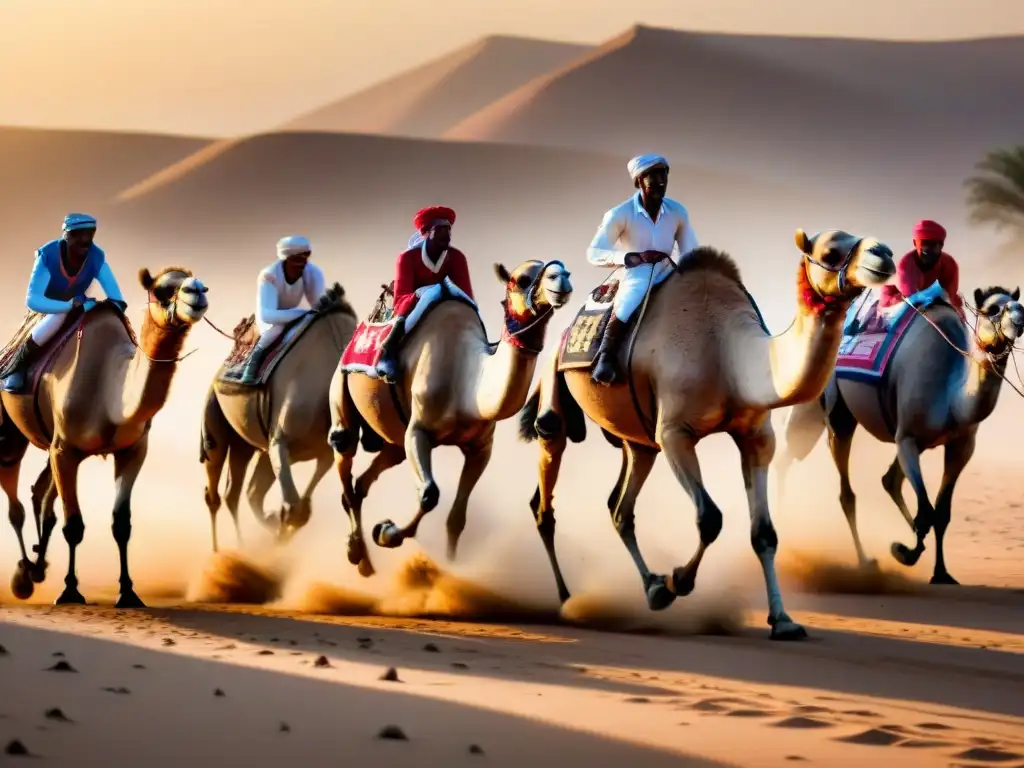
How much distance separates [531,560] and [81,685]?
18.6 ft

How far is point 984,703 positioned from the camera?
7570 millimetres

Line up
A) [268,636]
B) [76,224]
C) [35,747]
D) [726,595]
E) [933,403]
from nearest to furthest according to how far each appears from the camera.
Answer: [35,747], [268,636], [726,595], [76,224], [933,403]

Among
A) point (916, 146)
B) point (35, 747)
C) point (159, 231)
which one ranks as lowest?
point (35, 747)

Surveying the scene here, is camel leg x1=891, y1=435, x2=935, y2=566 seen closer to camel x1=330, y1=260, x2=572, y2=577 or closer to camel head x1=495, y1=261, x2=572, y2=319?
camel x1=330, y1=260, x2=572, y2=577

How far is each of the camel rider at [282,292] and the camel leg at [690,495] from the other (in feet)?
16.2

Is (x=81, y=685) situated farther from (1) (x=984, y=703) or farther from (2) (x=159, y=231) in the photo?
(2) (x=159, y=231)

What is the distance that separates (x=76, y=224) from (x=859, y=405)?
6397 millimetres

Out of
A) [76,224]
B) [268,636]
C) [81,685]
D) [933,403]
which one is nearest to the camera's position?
[81,685]

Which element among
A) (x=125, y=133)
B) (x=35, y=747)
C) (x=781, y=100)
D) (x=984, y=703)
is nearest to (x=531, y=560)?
A: (x=984, y=703)

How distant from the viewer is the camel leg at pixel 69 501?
1228 cm

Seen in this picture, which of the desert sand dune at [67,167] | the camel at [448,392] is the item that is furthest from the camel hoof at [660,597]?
the desert sand dune at [67,167]

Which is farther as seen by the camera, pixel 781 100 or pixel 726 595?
pixel 781 100

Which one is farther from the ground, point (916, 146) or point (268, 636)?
point (916, 146)

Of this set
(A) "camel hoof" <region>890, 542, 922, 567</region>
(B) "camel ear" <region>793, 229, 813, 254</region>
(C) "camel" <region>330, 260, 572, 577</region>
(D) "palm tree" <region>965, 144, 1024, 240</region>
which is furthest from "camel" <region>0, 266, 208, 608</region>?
(D) "palm tree" <region>965, 144, 1024, 240</region>
